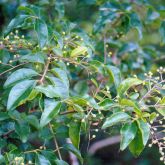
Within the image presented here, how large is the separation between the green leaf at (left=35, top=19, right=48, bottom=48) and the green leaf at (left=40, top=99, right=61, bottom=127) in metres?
0.25

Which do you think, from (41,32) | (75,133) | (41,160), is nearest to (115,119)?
(75,133)

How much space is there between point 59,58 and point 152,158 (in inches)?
119

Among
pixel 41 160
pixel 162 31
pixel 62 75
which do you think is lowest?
pixel 41 160

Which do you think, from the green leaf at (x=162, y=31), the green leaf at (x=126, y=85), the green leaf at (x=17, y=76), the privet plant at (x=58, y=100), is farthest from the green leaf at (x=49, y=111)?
the green leaf at (x=162, y=31)

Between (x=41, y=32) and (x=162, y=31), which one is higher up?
(x=41, y=32)

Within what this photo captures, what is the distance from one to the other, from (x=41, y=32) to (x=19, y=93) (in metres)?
0.28

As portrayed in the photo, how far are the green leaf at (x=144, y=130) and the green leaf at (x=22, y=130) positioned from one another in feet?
1.24

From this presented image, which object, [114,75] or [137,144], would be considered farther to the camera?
[114,75]

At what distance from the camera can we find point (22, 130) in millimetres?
1355

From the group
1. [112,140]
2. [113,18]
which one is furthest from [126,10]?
[112,140]

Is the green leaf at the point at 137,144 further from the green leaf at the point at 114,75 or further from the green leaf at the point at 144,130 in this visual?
the green leaf at the point at 114,75

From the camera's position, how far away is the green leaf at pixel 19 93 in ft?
3.66

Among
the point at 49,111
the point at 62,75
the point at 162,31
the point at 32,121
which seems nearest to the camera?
the point at 49,111

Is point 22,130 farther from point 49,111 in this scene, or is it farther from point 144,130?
point 144,130
